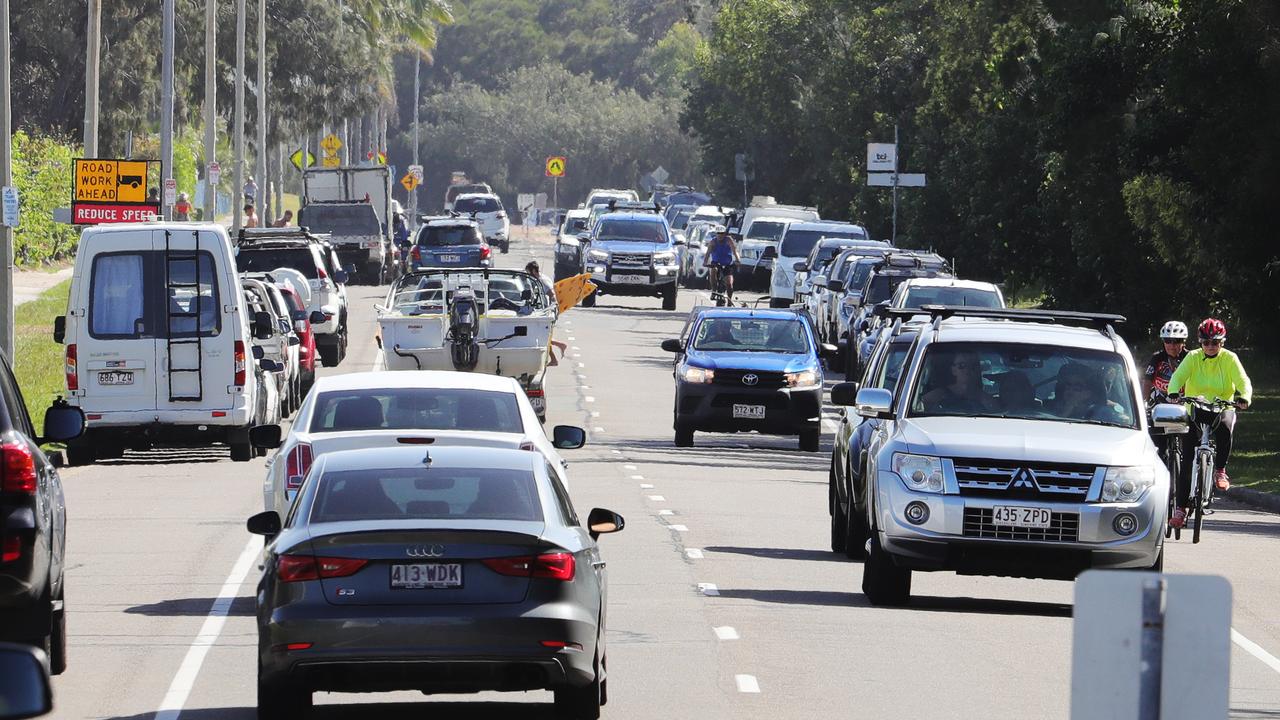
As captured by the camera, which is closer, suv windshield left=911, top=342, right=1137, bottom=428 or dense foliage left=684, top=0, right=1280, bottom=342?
suv windshield left=911, top=342, right=1137, bottom=428

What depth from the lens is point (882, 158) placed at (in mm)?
49688

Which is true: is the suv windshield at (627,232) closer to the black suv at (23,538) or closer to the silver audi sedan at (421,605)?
the black suv at (23,538)

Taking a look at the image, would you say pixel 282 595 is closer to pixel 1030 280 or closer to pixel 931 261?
pixel 931 261

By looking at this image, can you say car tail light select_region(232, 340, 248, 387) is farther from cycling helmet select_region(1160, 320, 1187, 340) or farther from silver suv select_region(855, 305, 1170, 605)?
silver suv select_region(855, 305, 1170, 605)

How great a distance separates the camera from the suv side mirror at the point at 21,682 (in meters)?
4.32

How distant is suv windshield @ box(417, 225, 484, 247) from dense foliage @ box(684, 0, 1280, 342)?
984 centimetres

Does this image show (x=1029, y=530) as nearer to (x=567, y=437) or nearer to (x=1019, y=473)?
(x=1019, y=473)

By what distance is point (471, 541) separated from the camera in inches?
390

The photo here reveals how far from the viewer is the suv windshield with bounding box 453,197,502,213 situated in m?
78.4

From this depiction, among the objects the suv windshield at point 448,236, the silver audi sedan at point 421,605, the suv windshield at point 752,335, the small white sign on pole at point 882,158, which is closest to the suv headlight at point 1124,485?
the silver audi sedan at point 421,605

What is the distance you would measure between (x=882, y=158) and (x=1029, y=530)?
36.1 meters

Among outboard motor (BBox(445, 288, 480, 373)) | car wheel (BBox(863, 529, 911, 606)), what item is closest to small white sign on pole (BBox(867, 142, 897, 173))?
outboard motor (BBox(445, 288, 480, 373))

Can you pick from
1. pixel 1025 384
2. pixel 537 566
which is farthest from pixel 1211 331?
pixel 537 566

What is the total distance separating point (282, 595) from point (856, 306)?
28.2 metres
